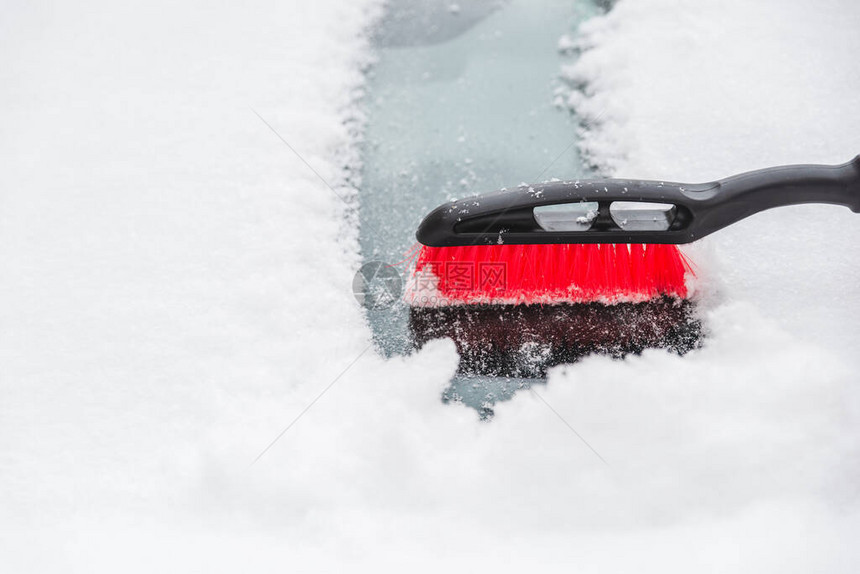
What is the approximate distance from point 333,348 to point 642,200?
35cm

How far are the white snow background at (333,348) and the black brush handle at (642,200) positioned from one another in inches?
3.7

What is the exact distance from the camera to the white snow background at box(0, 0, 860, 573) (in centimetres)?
55

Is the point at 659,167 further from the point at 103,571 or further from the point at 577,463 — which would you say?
the point at 103,571

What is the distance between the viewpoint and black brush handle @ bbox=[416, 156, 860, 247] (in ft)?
2.01

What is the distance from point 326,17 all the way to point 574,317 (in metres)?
0.61

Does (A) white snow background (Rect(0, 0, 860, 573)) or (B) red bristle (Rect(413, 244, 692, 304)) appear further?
(B) red bristle (Rect(413, 244, 692, 304))

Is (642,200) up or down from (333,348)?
up

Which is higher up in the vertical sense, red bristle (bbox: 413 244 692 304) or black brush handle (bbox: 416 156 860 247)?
black brush handle (bbox: 416 156 860 247)

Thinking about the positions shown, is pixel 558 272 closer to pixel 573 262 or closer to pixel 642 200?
pixel 573 262

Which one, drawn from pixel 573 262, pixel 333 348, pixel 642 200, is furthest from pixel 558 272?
pixel 333 348

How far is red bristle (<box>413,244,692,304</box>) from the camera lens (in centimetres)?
69

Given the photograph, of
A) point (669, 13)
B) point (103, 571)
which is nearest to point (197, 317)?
point (103, 571)

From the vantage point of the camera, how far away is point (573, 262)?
2.29 ft

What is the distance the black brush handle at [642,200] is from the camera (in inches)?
24.2
